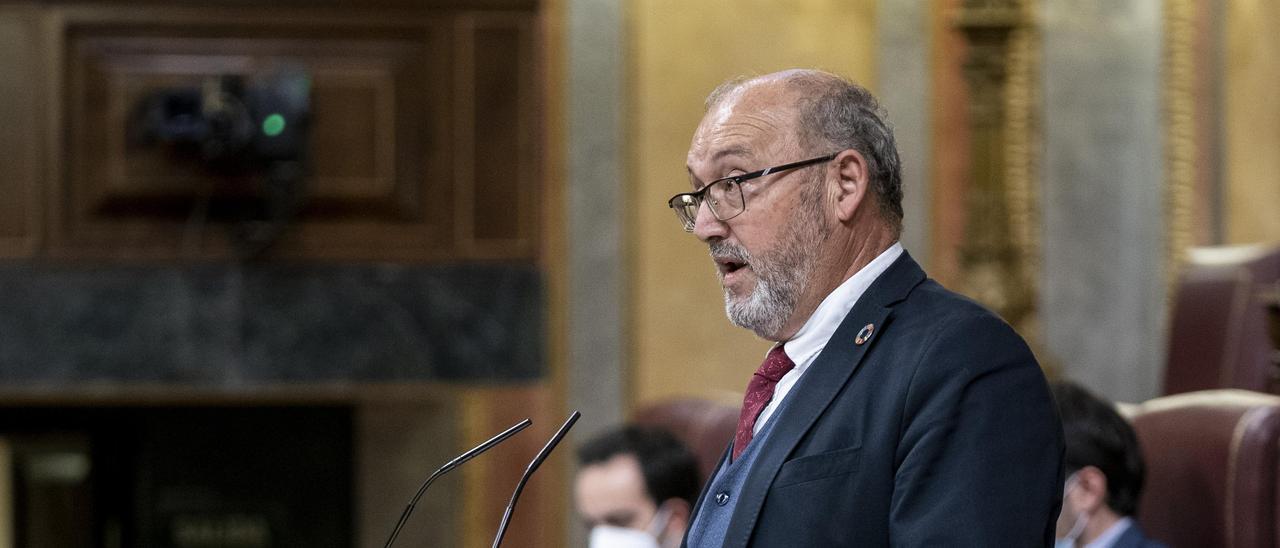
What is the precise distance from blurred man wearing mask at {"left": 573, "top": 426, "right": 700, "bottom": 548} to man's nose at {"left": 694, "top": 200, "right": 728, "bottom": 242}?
1.61m

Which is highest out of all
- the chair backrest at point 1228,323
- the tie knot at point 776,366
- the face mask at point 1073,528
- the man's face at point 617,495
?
the tie knot at point 776,366

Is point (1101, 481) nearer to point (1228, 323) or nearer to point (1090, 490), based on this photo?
point (1090, 490)

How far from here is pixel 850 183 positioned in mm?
1544

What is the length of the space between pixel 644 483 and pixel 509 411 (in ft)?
4.83

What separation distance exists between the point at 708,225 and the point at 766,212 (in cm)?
6

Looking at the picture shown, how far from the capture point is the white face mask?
3104mm

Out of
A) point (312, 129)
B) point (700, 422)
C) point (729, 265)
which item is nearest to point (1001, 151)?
point (700, 422)

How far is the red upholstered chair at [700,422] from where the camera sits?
3.40 m

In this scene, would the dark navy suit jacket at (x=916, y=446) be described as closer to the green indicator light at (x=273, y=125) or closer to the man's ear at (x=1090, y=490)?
the man's ear at (x=1090, y=490)

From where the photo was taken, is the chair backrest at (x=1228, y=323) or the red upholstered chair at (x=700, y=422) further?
the red upholstered chair at (x=700, y=422)

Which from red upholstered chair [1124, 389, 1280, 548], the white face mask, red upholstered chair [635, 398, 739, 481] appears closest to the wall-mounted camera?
red upholstered chair [635, 398, 739, 481]

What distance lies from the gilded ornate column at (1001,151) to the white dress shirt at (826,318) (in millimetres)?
2736

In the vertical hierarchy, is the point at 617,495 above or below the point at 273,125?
below

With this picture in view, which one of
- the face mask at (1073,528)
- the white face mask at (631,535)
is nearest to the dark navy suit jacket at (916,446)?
the face mask at (1073,528)
